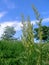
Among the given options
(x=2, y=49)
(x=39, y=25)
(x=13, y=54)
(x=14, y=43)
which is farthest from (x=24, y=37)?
(x=14, y=43)

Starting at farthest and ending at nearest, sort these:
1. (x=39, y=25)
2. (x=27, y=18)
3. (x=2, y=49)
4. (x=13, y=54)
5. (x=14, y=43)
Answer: (x=14, y=43)
(x=2, y=49)
(x=13, y=54)
(x=27, y=18)
(x=39, y=25)

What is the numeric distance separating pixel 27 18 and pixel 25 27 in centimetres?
11

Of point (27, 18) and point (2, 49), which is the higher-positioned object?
point (27, 18)

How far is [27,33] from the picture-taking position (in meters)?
1.92

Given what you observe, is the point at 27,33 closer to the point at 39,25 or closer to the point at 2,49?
the point at 39,25

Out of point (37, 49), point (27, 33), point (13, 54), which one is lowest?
point (13, 54)

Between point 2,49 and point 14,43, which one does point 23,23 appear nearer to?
point 2,49

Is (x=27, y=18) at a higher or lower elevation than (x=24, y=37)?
higher

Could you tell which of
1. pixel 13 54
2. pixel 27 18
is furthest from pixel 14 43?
pixel 27 18

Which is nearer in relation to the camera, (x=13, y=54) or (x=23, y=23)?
(x=23, y=23)

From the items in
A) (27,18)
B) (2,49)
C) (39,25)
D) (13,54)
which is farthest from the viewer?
(2,49)

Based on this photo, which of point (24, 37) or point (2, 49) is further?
point (2, 49)

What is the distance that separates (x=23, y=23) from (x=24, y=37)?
11 centimetres

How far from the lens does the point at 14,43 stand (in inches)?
394
